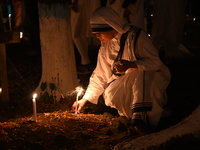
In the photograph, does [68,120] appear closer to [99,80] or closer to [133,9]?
[99,80]

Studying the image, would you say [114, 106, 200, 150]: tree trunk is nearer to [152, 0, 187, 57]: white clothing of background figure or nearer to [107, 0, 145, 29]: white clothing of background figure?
[107, 0, 145, 29]: white clothing of background figure

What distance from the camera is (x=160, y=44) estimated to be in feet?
32.6

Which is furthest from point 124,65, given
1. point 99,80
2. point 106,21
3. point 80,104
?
point 80,104

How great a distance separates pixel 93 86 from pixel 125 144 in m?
1.73

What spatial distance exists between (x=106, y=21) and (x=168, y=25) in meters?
5.51

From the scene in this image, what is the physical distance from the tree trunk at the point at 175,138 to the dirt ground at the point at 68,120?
463mm

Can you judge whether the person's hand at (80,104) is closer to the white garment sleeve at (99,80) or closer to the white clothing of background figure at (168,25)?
the white garment sleeve at (99,80)

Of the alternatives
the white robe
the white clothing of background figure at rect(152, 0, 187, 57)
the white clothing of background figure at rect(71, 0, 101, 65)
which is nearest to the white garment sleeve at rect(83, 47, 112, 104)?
the white robe

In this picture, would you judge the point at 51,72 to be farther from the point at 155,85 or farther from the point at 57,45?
the point at 155,85

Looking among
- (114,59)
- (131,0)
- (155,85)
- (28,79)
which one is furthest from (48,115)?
(131,0)

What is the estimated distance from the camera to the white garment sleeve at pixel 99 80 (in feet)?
17.7

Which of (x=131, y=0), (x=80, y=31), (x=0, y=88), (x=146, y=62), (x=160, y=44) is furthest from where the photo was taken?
(x=160, y=44)

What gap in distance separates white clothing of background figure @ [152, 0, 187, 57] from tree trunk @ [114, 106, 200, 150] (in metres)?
5.58

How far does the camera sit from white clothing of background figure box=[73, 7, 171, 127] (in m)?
4.81
